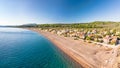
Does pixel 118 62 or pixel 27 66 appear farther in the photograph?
pixel 27 66

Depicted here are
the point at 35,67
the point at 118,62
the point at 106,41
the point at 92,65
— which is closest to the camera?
the point at 118,62

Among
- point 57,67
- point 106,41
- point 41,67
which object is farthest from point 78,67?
point 106,41

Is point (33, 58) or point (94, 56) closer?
point (33, 58)

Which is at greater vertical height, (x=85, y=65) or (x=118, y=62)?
(x=118, y=62)

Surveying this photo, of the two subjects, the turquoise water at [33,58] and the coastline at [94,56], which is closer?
the turquoise water at [33,58]

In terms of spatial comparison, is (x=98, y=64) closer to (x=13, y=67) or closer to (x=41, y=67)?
(x=41, y=67)

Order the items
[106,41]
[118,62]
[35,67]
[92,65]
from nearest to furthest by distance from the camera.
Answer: [118,62], [35,67], [92,65], [106,41]

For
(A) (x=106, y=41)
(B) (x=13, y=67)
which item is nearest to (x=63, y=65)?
(B) (x=13, y=67)

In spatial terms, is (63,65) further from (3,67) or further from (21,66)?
(3,67)

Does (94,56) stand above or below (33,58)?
below

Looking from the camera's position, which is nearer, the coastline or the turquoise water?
the turquoise water
